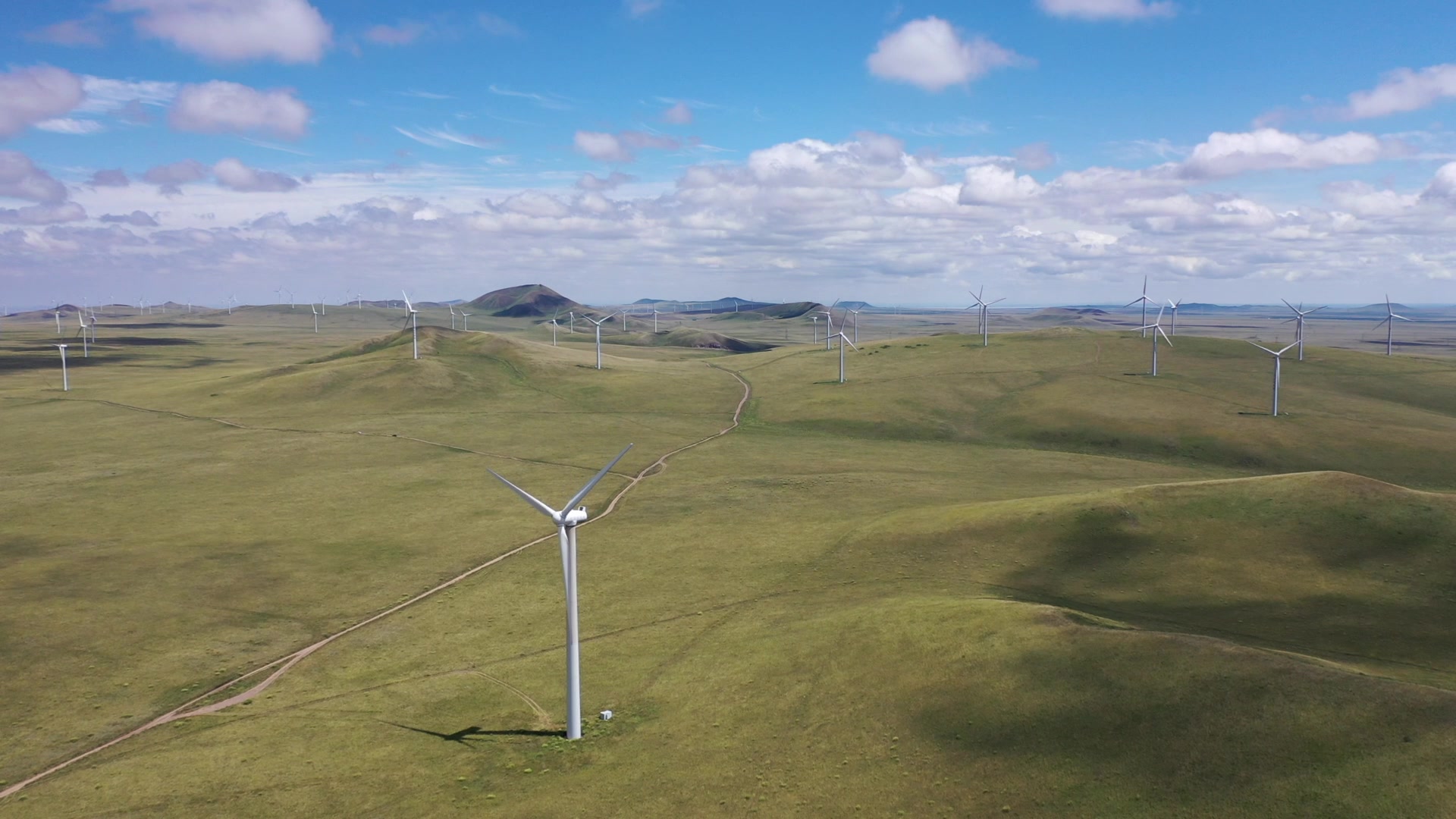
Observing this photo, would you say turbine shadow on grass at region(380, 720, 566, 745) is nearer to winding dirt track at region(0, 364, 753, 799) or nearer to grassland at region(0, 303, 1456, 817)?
grassland at region(0, 303, 1456, 817)

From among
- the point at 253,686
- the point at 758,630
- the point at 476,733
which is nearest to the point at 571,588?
the point at 476,733

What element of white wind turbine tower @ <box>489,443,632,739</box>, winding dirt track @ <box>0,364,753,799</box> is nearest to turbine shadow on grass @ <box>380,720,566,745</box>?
white wind turbine tower @ <box>489,443,632,739</box>

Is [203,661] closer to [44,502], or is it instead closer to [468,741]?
[468,741]

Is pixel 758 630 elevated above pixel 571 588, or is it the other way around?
pixel 571 588

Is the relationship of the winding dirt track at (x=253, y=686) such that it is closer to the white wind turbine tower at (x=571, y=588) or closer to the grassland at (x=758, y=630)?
the grassland at (x=758, y=630)

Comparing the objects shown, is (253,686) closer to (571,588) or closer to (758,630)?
(571,588)

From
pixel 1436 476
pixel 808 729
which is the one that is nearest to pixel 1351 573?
pixel 808 729

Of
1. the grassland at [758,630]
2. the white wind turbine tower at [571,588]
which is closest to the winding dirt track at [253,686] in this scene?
the grassland at [758,630]

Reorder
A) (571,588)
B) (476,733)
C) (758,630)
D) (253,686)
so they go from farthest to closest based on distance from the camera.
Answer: (758,630) < (253,686) < (476,733) < (571,588)
